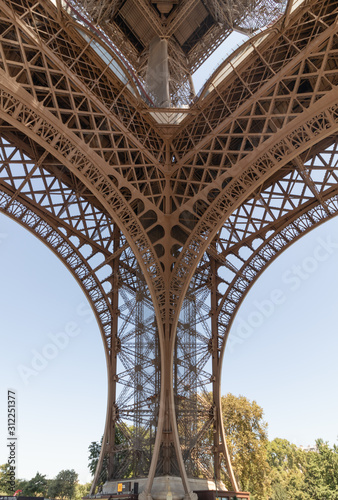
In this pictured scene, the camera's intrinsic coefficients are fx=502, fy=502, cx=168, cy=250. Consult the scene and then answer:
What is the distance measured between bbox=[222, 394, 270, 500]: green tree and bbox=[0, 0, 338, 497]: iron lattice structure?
1006 cm

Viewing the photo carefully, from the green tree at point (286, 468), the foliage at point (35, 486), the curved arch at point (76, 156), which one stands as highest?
the curved arch at point (76, 156)

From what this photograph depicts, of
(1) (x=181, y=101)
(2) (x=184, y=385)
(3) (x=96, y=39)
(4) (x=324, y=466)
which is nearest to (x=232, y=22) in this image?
(1) (x=181, y=101)

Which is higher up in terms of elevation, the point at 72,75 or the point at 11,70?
the point at 11,70

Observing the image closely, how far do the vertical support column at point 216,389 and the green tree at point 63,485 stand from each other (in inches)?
771

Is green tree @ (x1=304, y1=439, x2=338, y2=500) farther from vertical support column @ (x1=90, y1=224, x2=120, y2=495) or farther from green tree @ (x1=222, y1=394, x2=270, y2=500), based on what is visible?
vertical support column @ (x1=90, y1=224, x2=120, y2=495)

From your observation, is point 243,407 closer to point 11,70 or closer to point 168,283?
point 168,283

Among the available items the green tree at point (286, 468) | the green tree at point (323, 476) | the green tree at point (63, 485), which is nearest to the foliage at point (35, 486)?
the green tree at point (63, 485)

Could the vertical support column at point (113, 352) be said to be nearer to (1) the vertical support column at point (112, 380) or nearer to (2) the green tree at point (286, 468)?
(1) the vertical support column at point (112, 380)

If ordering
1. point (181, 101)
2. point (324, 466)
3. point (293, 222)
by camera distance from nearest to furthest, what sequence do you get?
point (293, 222), point (181, 101), point (324, 466)

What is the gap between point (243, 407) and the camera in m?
36.3

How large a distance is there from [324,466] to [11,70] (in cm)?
3254

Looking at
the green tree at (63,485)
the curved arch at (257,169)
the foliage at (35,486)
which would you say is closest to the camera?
the curved arch at (257,169)

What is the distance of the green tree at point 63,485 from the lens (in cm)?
3900

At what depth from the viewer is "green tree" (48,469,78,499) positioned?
39000mm
